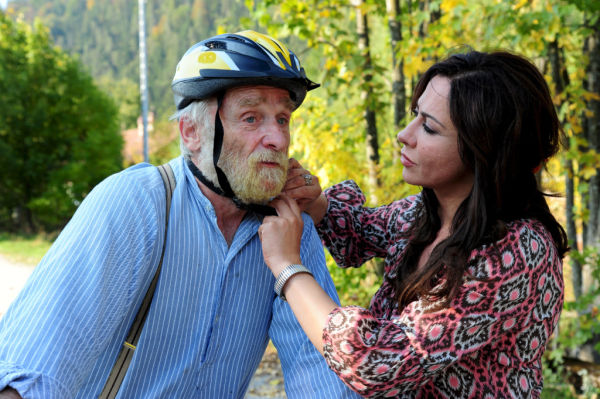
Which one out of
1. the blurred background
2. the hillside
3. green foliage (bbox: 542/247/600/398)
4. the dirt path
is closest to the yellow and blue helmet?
the blurred background

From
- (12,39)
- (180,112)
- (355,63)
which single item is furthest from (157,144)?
(180,112)

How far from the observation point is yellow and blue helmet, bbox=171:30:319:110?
2232 mm

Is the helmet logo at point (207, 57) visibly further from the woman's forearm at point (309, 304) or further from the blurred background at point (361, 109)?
the woman's forearm at point (309, 304)

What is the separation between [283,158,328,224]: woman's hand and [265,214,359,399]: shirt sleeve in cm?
20

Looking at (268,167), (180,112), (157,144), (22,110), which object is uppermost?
(180,112)

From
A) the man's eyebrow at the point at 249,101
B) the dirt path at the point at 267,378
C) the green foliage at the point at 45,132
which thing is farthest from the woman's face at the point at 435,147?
the green foliage at the point at 45,132

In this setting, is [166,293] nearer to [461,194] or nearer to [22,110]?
[461,194]

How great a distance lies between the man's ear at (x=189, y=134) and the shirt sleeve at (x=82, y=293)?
356 mm

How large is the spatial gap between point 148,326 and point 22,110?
84.6 ft

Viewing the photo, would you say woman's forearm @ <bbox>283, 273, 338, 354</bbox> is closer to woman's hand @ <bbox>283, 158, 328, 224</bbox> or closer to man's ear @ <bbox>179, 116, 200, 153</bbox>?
woman's hand @ <bbox>283, 158, 328, 224</bbox>

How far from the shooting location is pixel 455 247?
2066 mm

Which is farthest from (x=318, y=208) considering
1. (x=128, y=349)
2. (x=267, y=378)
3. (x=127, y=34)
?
(x=127, y=34)

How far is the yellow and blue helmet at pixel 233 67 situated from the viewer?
2232mm

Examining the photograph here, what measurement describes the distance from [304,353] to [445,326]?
0.60 metres
